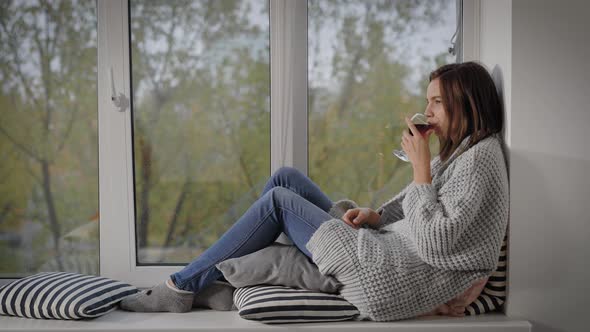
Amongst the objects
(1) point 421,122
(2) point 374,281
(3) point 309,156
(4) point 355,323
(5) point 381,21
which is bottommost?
(4) point 355,323

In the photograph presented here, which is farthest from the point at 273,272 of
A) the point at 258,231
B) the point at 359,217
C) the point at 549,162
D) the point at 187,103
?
the point at 549,162

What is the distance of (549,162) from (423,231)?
1.68 feet

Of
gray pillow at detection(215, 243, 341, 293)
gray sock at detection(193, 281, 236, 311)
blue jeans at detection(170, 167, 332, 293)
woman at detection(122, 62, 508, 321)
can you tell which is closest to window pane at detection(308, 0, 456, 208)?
woman at detection(122, 62, 508, 321)

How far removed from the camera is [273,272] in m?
1.81

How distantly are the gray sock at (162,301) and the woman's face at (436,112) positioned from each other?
3.39 ft

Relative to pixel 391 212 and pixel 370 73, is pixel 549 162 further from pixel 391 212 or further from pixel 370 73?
pixel 370 73

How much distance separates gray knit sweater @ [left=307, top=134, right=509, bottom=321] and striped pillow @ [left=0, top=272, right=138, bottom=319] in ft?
2.50

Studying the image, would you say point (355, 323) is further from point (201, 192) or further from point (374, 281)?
point (201, 192)

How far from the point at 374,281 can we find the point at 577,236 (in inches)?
27.6

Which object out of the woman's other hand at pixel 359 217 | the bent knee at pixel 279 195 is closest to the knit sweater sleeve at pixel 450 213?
the woman's other hand at pixel 359 217

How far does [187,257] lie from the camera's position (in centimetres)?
231

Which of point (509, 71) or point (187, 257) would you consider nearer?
point (509, 71)

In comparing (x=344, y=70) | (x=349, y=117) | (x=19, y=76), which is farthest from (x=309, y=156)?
(x=19, y=76)

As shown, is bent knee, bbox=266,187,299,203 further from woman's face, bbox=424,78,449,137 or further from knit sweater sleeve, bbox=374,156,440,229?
woman's face, bbox=424,78,449,137
